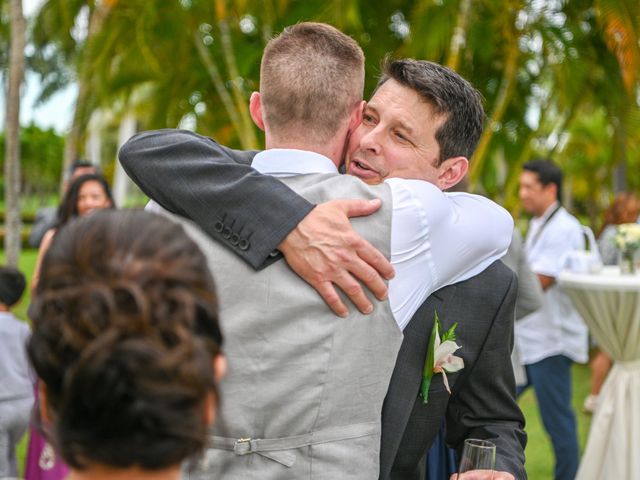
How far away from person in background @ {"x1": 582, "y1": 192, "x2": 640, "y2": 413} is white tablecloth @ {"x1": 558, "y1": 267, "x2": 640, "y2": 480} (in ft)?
5.51

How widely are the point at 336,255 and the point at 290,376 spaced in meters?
0.26

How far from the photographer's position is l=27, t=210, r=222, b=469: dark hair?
3.39 ft

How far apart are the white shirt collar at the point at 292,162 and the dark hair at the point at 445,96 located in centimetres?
49

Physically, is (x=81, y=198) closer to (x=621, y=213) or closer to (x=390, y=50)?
(x=621, y=213)

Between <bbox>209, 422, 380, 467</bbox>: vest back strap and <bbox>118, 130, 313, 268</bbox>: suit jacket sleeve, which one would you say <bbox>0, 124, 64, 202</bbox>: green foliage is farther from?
<bbox>209, 422, 380, 467</bbox>: vest back strap

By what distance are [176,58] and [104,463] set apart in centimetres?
1164

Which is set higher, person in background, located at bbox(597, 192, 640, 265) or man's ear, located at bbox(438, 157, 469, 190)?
man's ear, located at bbox(438, 157, 469, 190)

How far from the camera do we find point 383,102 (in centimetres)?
225

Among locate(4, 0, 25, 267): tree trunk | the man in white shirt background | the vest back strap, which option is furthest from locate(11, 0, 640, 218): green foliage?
the vest back strap

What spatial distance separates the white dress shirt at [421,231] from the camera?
1.80m

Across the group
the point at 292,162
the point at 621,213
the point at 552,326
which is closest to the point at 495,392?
the point at 292,162

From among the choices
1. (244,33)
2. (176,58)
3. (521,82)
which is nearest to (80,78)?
(176,58)

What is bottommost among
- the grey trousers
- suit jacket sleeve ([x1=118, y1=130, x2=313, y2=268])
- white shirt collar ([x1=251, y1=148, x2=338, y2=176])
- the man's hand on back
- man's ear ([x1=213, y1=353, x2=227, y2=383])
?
the grey trousers

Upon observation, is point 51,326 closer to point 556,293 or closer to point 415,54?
point 556,293
